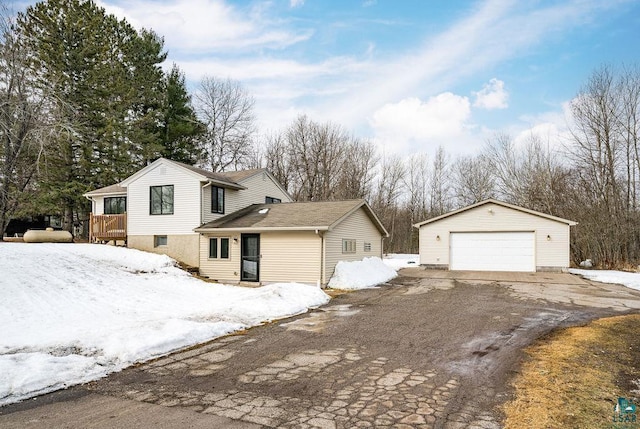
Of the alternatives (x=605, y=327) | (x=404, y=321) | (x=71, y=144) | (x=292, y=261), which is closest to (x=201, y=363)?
A: (x=404, y=321)

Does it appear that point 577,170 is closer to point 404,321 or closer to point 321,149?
point 321,149

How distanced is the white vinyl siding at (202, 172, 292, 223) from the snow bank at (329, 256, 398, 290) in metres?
6.21

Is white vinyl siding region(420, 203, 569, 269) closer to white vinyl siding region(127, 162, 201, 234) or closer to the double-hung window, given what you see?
the double-hung window

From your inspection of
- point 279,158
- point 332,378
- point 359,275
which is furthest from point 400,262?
point 332,378

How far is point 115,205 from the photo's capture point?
843 inches

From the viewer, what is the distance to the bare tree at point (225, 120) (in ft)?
112

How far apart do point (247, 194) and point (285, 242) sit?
17.3 ft

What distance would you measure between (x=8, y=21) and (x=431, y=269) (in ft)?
72.9

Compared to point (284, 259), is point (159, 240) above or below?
above

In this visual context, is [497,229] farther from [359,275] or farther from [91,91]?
[91,91]

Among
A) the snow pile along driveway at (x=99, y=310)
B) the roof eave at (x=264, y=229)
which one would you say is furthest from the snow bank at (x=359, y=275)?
the snow pile along driveway at (x=99, y=310)

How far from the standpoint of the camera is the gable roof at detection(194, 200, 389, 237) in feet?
50.0

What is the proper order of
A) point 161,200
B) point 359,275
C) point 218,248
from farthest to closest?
point 161,200 → point 218,248 → point 359,275
